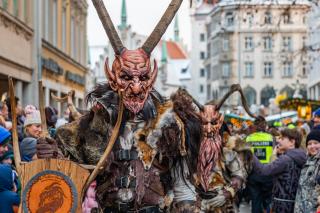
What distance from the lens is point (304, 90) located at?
9238cm

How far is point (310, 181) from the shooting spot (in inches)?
319

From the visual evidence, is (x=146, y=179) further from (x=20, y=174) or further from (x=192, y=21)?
(x=192, y=21)

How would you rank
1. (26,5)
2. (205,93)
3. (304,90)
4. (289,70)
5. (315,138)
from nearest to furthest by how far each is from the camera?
1. (315,138)
2. (26,5)
3. (304,90)
4. (289,70)
5. (205,93)

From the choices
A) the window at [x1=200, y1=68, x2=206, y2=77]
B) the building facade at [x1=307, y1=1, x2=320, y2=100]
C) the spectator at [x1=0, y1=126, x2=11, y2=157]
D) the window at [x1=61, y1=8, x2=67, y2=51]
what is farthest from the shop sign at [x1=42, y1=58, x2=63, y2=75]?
the window at [x1=200, y1=68, x2=206, y2=77]

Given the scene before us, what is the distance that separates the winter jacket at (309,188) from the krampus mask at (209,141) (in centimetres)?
75

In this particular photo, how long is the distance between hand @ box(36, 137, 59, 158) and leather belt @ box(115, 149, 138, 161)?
39 cm

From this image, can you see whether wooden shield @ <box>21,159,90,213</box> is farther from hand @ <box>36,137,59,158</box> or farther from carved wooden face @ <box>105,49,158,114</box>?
carved wooden face @ <box>105,49,158,114</box>

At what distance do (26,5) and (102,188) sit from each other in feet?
84.5

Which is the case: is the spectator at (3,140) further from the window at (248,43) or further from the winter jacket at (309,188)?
the window at (248,43)

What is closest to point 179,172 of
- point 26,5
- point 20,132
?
point 20,132

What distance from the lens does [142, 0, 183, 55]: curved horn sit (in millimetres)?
6020

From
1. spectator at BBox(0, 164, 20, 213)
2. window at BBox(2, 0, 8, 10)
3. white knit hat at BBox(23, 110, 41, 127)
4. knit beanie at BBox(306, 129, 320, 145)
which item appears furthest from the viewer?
window at BBox(2, 0, 8, 10)

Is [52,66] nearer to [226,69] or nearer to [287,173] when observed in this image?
[287,173]

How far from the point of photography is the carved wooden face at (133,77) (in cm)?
586
